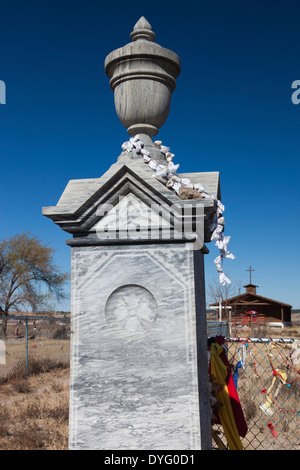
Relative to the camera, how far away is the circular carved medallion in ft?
7.77

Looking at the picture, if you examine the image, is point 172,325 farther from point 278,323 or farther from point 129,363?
point 278,323

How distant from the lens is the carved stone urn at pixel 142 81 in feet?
9.06

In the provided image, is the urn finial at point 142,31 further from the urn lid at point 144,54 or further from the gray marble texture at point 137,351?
the gray marble texture at point 137,351

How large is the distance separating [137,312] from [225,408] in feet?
3.58

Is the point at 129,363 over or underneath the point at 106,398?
over

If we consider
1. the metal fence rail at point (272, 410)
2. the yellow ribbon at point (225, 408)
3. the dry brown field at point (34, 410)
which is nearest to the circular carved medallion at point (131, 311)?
the yellow ribbon at point (225, 408)

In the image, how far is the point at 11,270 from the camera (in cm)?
2344

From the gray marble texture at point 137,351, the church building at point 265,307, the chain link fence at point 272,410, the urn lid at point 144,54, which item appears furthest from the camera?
the church building at point 265,307

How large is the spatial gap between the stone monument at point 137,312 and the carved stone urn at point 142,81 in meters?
0.41

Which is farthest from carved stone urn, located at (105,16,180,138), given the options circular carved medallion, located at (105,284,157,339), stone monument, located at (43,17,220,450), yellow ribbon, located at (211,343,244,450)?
yellow ribbon, located at (211,343,244,450)

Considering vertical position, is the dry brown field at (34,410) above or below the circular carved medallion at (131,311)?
below

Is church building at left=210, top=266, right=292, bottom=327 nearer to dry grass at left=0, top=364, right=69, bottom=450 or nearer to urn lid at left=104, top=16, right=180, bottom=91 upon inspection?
dry grass at left=0, top=364, right=69, bottom=450
